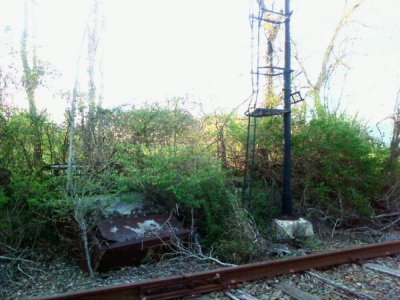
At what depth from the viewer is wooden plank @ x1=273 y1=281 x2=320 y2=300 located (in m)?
4.63

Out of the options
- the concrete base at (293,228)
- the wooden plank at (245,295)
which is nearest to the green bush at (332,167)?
the concrete base at (293,228)

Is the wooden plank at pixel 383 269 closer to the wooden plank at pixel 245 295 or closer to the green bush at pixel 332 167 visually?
the wooden plank at pixel 245 295

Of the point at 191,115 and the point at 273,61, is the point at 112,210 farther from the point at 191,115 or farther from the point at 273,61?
the point at 273,61

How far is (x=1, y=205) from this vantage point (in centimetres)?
655

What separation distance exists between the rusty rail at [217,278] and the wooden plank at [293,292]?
32 cm

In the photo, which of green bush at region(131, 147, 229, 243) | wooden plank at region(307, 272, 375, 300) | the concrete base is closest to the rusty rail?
wooden plank at region(307, 272, 375, 300)

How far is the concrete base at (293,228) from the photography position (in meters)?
7.51

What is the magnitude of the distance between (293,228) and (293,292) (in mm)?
2858

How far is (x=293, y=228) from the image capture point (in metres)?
7.58

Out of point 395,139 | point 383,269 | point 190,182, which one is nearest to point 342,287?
point 383,269

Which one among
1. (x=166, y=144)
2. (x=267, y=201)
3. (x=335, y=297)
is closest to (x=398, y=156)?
(x=267, y=201)

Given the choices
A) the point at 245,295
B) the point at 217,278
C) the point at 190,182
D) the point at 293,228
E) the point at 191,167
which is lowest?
the point at 245,295

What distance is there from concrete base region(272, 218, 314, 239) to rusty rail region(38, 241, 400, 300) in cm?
139

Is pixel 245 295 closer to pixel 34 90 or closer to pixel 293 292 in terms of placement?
pixel 293 292
